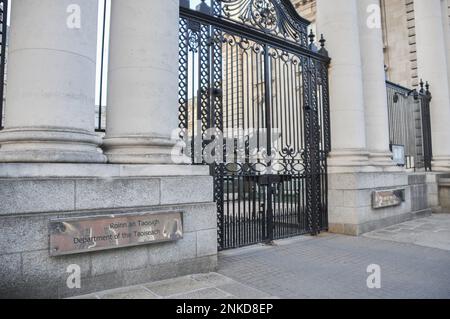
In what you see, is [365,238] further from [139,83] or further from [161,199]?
[139,83]

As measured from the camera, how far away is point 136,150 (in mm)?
5219

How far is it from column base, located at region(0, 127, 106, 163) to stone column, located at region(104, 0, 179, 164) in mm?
736

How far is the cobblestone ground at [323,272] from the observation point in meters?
4.60

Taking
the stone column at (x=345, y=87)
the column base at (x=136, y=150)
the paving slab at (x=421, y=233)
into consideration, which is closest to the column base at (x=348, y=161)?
the stone column at (x=345, y=87)

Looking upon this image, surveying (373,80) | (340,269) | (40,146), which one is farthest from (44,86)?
(373,80)

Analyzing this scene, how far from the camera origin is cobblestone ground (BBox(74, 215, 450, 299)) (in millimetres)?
4602

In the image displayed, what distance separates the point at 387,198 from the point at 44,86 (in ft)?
30.2

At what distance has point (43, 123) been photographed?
4.39m

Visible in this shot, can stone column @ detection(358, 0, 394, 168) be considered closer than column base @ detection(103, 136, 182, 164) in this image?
No

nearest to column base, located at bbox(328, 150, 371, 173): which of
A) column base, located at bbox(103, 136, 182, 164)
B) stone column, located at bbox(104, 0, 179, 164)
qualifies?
stone column, located at bbox(104, 0, 179, 164)

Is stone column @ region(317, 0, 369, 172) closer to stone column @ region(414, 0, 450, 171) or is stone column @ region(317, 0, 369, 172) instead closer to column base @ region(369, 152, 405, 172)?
column base @ region(369, 152, 405, 172)

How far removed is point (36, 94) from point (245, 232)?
495 cm

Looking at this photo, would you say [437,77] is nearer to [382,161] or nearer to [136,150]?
[382,161]

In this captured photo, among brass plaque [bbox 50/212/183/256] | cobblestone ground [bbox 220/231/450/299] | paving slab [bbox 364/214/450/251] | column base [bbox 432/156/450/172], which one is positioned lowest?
cobblestone ground [bbox 220/231/450/299]
